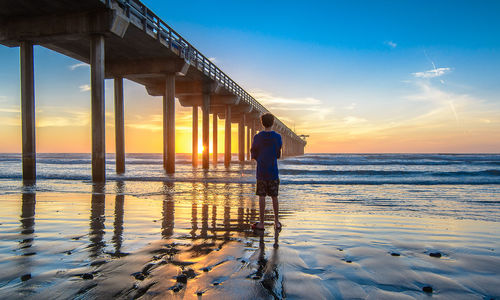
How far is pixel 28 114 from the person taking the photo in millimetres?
11922

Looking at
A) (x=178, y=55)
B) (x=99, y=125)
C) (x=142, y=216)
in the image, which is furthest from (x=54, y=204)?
(x=178, y=55)

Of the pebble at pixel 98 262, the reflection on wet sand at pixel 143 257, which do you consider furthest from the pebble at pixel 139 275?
the pebble at pixel 98 262

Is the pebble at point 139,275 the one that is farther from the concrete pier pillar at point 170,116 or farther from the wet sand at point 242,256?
the concrete pier pillar at point 170,116

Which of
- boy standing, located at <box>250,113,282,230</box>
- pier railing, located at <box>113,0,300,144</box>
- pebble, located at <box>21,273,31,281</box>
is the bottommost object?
pebble, located at <box>21,273,31,281</box>

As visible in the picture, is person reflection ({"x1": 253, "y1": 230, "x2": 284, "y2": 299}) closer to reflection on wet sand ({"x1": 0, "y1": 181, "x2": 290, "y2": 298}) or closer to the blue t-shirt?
reflection on wet sand ({"x1": 0, "y1": 181, "x2": 290, "y2": 298})

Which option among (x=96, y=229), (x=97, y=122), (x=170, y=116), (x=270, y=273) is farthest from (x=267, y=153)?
(x=170, y=116)

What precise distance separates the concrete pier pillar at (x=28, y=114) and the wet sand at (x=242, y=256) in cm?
894

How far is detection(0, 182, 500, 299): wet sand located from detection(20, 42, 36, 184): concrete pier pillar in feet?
29.3

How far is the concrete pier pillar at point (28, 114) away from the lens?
11.9 metres

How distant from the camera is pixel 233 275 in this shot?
2.03m

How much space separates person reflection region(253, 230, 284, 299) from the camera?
1.78 meters

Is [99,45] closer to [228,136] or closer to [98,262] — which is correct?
[98,262]

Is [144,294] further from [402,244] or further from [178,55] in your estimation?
[178,55]

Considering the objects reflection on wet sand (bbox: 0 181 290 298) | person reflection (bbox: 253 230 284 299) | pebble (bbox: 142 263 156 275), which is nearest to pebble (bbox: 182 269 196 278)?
reflection on wet sand (bbox: 0 181 290 298)
